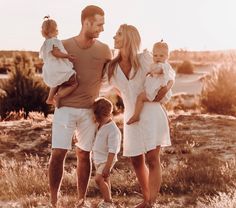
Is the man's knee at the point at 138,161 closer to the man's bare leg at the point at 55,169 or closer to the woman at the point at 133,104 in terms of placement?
the woman at the point at 133,104

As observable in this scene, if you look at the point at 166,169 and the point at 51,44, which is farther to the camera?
the point at 166,169

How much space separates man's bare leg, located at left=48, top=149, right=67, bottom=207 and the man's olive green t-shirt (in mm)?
536

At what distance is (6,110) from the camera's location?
19.9 m

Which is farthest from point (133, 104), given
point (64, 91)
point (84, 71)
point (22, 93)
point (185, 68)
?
point (185, 68)

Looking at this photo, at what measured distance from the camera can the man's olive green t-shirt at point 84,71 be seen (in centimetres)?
718

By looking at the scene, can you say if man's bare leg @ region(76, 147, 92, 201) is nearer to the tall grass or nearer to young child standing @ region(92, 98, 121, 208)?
young child standing @ region(92, 98, 121, 208)

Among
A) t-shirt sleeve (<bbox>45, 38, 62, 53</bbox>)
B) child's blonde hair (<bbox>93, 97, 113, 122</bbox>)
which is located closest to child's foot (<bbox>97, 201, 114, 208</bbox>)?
child's blonde hair (<bbox>93, 97, 113, 122</bbox>)

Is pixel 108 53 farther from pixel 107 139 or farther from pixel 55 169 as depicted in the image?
pixel 55 169

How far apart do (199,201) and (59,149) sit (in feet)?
5.90

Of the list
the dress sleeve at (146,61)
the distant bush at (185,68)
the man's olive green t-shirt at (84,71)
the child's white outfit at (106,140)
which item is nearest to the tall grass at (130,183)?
the child's white outfit at (106,140)

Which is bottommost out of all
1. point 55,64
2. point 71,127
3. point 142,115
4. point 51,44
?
point 71,127

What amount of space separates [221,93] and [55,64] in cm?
1245

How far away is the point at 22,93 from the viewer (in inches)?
793

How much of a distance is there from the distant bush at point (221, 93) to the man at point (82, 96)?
12.0m
